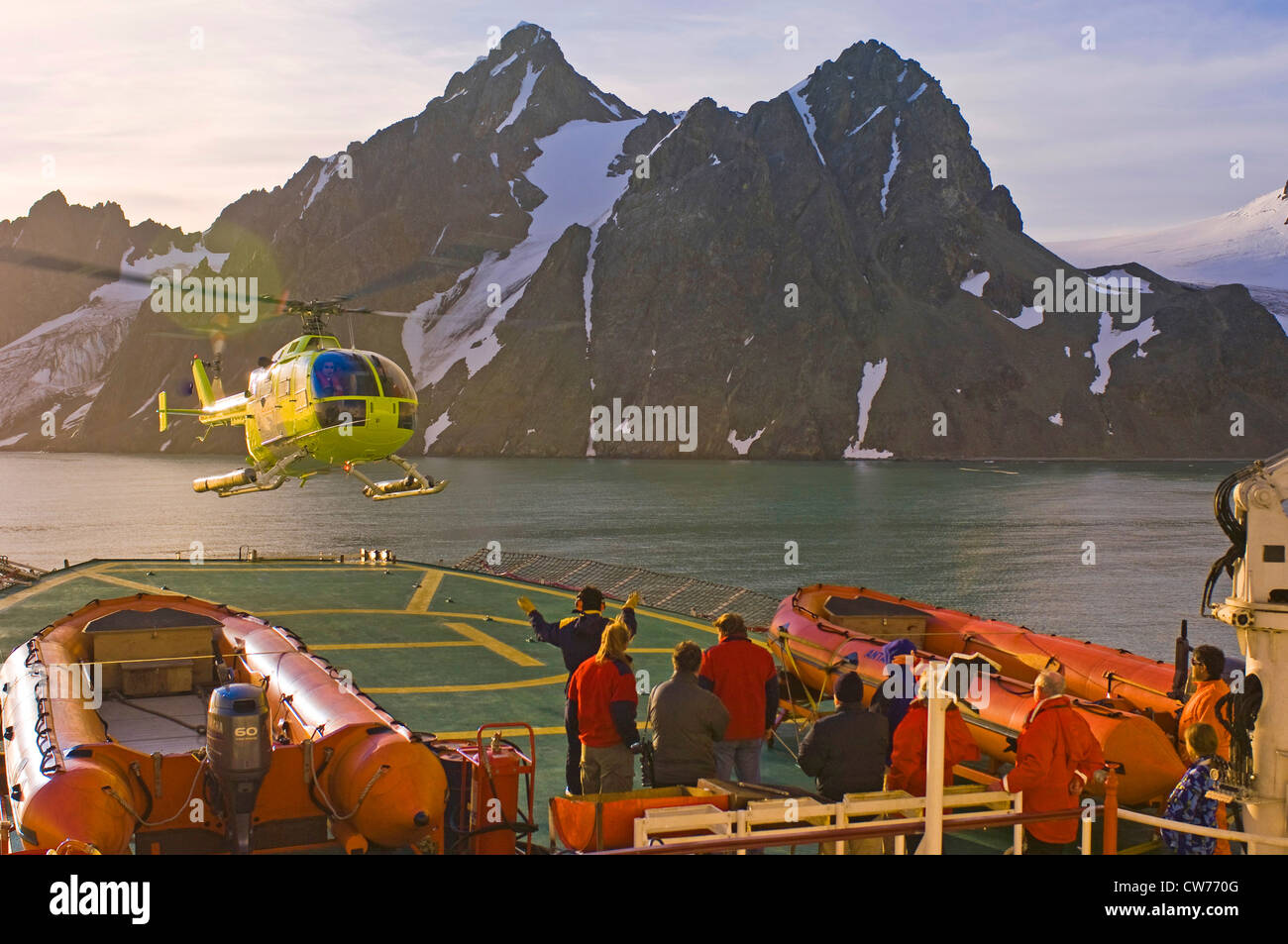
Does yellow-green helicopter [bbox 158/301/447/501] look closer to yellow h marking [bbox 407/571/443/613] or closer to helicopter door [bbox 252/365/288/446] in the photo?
helicopter door [bbox 252/365/288/446]

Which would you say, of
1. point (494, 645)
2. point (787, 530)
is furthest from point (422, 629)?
point (787, 530)

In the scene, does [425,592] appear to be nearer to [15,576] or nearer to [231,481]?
[231,481]

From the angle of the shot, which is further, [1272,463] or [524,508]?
[524,508]

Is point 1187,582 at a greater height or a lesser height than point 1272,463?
lesser

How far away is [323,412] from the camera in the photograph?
85.7 ft

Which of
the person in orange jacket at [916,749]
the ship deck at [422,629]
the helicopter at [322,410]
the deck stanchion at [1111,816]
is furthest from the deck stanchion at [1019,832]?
the helicopter at [322,410]

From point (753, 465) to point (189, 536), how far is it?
11507 cm

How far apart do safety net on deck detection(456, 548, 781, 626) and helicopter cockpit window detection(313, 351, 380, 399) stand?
10.0m

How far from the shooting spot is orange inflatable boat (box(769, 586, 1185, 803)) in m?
14.4

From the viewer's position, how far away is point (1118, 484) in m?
157

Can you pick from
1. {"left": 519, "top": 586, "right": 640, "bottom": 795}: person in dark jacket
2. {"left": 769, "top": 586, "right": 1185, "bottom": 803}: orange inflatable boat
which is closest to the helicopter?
{"left": 769, "top": 586, "right": 1185, "bottom": 803}: orange inflatable boat

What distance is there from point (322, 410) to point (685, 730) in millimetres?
17645

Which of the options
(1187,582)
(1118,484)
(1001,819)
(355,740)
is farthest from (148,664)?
(1118,484)
